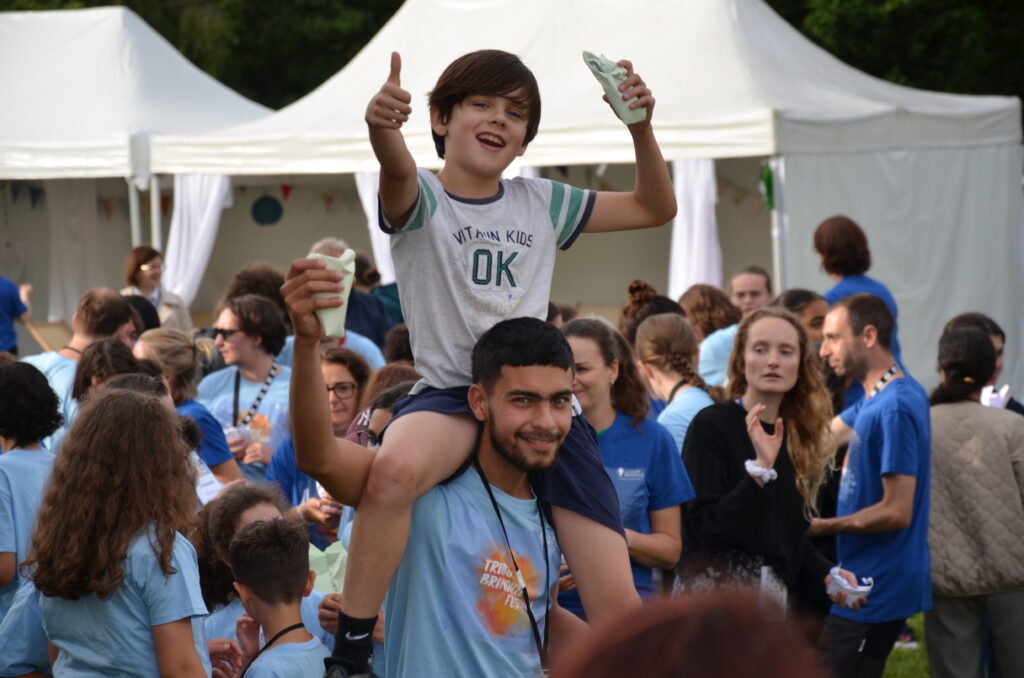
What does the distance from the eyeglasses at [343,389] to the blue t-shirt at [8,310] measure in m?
5.51

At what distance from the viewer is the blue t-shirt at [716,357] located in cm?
709

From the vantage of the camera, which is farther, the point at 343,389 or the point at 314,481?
the point at 343,389

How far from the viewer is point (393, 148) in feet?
9.83

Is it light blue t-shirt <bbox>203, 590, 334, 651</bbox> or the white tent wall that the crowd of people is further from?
the white tent wall

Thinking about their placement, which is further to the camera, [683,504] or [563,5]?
[563,5]

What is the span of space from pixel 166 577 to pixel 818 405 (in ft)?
8.77

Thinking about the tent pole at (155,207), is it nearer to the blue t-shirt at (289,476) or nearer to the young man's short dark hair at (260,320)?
the young man's short dark hair at (260,320)

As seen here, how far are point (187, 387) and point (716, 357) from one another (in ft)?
9.43

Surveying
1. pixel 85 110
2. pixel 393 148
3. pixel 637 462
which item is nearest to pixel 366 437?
pixel 637 462

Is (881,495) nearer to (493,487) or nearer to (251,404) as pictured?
(251,404)

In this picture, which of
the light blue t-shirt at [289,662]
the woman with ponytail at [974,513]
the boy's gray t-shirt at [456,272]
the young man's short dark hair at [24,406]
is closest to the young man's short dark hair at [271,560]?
the light blue t-shirt at [289,662]

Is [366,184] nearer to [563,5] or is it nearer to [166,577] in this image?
[563,5]

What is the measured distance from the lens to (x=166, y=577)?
3.50 metres

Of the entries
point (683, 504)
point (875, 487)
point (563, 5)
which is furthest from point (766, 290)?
point (563, 5)
